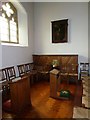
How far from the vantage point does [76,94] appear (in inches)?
199

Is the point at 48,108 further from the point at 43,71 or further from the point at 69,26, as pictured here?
the point at 69,26

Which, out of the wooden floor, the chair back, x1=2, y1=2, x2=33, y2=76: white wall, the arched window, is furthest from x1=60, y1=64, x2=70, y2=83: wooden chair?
the arched window

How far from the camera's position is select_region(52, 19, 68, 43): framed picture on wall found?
282 inches

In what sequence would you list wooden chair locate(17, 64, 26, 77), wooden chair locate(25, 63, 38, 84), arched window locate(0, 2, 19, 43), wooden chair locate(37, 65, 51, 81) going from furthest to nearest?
wooden chair locate(37, 65, 51, 81), wooden chair locate(25, 63, 38, 84), wooden chair locate(17, 64, 26, 77), arched window locate(0, 2, 19, 43)

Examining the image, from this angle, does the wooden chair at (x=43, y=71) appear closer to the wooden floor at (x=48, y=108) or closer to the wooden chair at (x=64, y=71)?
the wooden chair at (x=64, y=71)

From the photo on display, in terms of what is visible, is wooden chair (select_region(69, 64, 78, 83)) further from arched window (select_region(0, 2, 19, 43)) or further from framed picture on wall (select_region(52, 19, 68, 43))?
arched window (select_region(0, 2, 19, 43))

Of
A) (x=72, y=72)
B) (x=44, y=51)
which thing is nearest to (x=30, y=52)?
(x=44, y=51)

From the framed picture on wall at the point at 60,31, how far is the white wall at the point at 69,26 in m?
0.16

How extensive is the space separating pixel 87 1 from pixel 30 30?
109 inches

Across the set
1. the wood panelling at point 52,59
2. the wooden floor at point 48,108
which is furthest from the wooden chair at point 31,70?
the wooden floor at point 48,108

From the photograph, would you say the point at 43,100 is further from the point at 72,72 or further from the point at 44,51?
the point at 44,51

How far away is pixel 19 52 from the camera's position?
20.7 ft

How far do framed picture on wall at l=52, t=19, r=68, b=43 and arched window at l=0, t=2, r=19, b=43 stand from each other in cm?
170

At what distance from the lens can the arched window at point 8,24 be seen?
5.87m
